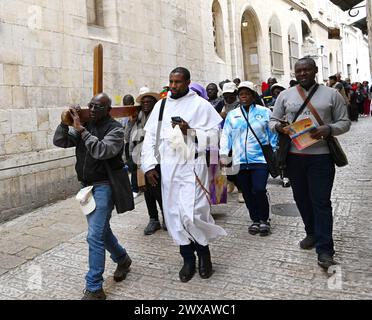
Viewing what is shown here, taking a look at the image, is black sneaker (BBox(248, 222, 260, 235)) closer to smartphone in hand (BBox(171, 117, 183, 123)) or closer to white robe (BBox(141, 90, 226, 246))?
white robe (BBox(141, 90, 226, 246))

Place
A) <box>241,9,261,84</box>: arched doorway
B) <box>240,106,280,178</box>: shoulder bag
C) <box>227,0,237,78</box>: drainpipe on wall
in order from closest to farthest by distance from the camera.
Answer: <box>240,106,280,178</box>: shoulder bag → <box>227,0,237,78</box>: drainpipe on wall → <box>241,9,261,84</box>: arched doorway

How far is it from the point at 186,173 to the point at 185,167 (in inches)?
2.1

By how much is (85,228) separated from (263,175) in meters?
2.53

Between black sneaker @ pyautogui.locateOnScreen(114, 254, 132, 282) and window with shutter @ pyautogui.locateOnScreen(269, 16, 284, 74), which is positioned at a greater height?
window with shutter @ pyautogui.locateOnScreen(269, 16, 284, 74)

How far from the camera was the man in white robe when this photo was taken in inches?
136

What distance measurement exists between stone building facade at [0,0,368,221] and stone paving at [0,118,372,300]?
0.90 meters

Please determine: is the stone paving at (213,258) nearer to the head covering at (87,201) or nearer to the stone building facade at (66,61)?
the head covering at (87,201)

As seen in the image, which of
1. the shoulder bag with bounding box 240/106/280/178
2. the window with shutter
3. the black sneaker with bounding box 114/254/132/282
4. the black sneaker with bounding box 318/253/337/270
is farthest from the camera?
the window with shutter

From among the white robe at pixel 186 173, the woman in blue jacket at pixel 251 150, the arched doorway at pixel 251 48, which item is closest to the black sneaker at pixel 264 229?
the woman in blue jacket at pixel 251 150

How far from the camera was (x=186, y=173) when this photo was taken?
349 centimetres

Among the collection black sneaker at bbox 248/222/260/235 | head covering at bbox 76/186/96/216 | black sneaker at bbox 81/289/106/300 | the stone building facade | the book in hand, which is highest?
the stone building facade

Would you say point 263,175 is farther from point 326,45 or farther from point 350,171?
point 326,45

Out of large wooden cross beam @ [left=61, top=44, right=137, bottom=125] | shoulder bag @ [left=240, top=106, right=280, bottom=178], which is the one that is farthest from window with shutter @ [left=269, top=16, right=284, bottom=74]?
large wooden cross beam @ [left=61, top=44, right=137, bottom=125]

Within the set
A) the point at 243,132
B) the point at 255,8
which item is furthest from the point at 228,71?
the point at 243,132
